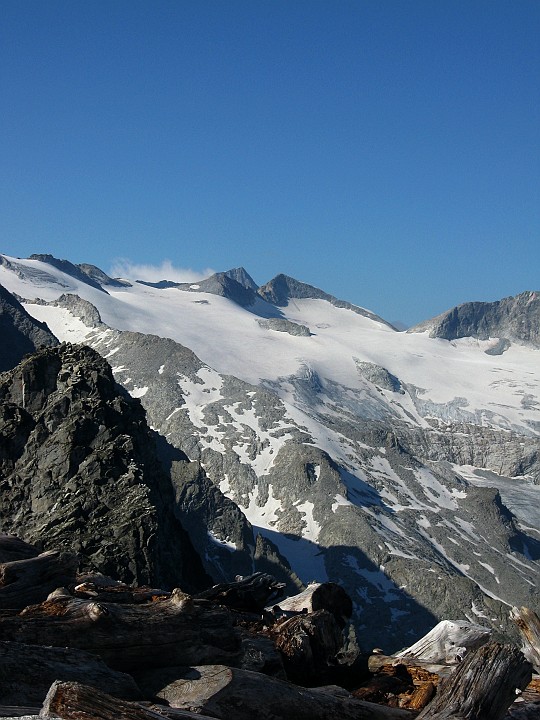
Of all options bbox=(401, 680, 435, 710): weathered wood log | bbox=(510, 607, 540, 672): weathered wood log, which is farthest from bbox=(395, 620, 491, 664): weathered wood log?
bbox=(401, 680, 435, 710): weathered wood log

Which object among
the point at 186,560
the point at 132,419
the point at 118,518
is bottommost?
the point at 186,560

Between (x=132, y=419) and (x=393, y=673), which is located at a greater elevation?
(x=132, y=419)

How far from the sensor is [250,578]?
19188mm

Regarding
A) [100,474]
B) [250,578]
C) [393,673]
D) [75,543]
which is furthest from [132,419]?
[393,673]

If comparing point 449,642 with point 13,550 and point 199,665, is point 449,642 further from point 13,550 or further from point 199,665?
point 13,550

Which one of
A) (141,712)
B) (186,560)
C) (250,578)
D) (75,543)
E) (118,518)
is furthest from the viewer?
(186,560)

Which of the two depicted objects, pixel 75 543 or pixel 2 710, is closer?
pixel 2 710

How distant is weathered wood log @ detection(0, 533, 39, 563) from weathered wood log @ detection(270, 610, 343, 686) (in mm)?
5644

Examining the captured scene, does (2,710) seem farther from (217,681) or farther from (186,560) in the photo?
(186,560)

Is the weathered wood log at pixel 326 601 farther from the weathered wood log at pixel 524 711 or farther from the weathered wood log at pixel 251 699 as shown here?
the weathered wood log at pixel 251 699

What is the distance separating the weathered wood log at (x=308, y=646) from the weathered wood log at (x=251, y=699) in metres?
2.14

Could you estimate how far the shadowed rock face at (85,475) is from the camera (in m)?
62.9

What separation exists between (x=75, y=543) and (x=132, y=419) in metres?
23.4

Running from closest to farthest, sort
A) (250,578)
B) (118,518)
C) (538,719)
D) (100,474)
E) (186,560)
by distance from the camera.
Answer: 1. (538,719)
2. (250,578)
3. (118,518)
4. (100,474)
5. (186,560)
